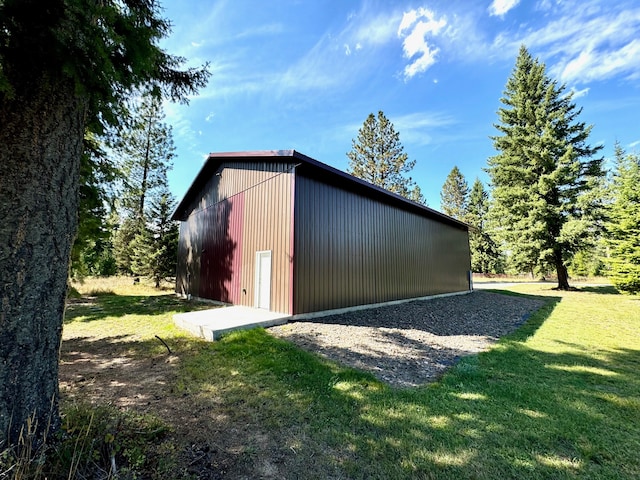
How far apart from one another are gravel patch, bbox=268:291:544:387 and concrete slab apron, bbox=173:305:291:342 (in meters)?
0.37

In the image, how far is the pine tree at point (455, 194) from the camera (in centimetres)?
3388

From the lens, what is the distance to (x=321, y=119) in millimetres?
13391

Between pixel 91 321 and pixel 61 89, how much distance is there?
26.1 ft

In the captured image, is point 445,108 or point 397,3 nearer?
point 397,3

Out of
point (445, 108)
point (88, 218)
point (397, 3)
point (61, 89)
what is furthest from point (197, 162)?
point (445, 108)

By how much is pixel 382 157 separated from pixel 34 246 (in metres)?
23.5

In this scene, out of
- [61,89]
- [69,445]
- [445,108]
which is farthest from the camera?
[445,108]

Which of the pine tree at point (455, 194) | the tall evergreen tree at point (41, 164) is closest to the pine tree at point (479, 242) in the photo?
the pine tree at point (455, 194)

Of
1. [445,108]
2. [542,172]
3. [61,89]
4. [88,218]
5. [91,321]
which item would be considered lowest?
[91,321]

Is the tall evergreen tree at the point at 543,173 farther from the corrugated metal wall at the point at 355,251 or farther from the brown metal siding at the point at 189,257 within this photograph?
the brown metal siding at the point at 189,257

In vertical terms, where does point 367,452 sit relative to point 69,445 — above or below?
below

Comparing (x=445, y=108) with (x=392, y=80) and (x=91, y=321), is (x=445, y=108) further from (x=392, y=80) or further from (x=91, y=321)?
(x=91, y=321)

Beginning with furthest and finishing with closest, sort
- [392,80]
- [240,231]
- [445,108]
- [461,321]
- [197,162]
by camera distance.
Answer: [445,108], [197,162], [392,80], [240,231], [461,321]

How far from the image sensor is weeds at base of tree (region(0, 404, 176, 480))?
1.66 metres
